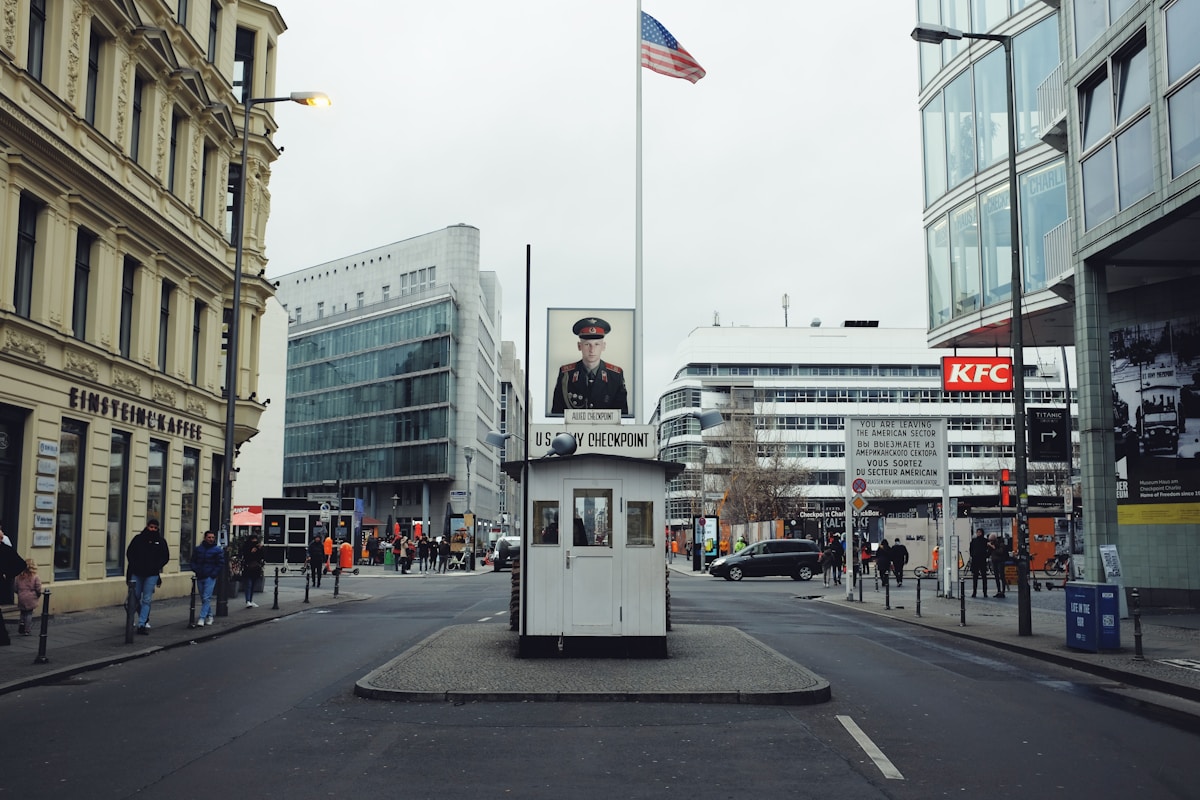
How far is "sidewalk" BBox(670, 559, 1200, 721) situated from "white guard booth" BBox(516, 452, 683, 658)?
19.1ft

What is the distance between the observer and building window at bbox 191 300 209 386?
3222 cm

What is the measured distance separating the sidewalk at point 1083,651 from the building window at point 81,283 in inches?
739

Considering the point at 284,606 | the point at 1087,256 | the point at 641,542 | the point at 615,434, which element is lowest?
the point at 284,606

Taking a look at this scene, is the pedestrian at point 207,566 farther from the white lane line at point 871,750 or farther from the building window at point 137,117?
the white lane line at point 871,750

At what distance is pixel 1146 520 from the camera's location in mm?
25203

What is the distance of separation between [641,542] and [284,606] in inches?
603

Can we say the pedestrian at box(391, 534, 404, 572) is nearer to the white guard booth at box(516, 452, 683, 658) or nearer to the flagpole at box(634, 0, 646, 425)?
the flagpole at box(634, 0, 646, 425)

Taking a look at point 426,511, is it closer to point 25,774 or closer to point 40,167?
point 40,167

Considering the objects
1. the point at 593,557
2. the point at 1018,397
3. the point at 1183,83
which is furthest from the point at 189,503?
the point at 1183,83

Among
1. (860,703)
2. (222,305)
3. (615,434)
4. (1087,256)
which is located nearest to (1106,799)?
(860,703)

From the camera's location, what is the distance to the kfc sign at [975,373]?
3769cm

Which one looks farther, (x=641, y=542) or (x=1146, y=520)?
(x=1146, y=520)

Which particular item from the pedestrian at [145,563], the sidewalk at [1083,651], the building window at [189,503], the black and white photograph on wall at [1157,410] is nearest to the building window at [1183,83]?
the black and white photograph on wall at [1157,410]

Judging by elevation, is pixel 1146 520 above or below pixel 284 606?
above
